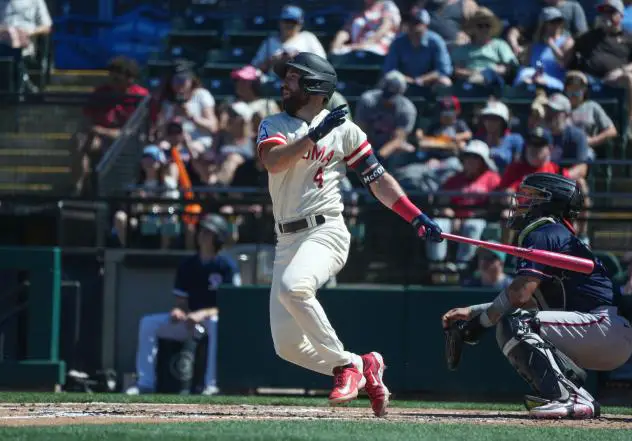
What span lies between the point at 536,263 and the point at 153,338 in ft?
15.3

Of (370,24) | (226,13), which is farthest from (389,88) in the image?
(226,13)

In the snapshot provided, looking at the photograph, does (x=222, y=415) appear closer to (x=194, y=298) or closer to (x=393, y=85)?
(x=194, y=298)

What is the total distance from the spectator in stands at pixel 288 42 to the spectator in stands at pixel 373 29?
0.68 m

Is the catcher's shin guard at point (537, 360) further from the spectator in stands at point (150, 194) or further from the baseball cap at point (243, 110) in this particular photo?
the baseball cap at point (243, 110)

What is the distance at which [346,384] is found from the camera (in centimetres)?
658

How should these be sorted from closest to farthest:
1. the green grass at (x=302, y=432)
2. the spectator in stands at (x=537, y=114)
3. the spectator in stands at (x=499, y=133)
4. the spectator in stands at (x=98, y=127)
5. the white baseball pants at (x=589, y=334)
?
1. the green grass at (x=302, y=432)
2. the white baseball pants at (x=589, y=334)
3. the spectator in stands at (x=537, y=114)
4. the spectator in stands at (x=499, y=133)
5. the spectator in stands at (x=98, y=127)

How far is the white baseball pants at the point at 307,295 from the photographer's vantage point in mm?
6504

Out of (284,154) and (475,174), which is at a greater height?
(475,174)

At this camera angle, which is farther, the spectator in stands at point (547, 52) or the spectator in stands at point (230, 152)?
the spectator in stands at point (547, 52)

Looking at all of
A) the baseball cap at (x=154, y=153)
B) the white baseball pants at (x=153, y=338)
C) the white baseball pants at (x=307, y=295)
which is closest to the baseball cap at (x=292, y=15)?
the baseball cap at (x=154, y=153)

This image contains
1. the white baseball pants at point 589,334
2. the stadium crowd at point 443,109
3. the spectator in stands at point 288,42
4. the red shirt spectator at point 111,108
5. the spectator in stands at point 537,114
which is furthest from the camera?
the spectator in stands at point 288,42

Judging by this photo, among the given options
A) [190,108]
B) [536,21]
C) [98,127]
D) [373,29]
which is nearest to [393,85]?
[190,108]

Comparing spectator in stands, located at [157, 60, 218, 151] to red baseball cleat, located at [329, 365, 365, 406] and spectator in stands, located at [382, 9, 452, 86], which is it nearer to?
spectator in stands, located at [382, 9, 452, 86]

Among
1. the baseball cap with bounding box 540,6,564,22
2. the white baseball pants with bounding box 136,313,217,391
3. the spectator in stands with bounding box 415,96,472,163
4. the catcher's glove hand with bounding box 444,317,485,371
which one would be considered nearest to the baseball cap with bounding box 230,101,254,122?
the spectator in stands with bounding box 415,96,472,163
